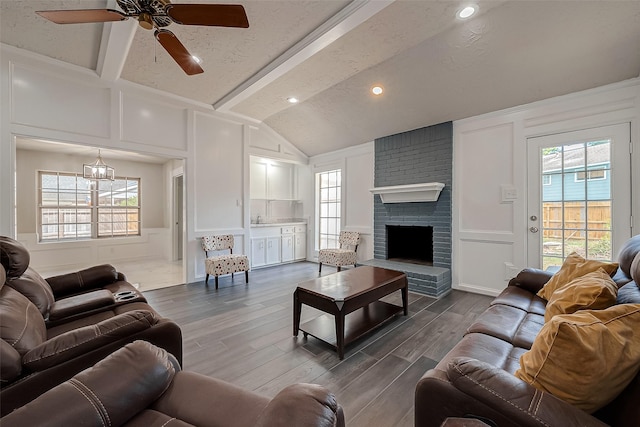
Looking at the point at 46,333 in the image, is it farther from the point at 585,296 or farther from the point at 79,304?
the point at 585,296

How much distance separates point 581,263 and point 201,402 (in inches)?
105

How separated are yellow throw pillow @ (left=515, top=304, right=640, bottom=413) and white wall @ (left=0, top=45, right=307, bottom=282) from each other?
4492 millimetres

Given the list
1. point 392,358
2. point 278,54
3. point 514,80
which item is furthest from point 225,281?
point 514,80

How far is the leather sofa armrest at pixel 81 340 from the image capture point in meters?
1.14

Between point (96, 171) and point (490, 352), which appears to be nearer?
point (490, 352)

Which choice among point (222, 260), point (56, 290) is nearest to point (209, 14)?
point (56, 290)

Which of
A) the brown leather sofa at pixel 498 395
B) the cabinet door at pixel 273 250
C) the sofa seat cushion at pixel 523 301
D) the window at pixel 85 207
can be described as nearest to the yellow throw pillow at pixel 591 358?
the brown leather sofa at pixel 498 395

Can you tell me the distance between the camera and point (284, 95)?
13.3 ft

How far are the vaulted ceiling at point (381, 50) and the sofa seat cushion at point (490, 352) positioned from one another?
263 cm

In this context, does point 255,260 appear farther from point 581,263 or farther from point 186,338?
point 581,263

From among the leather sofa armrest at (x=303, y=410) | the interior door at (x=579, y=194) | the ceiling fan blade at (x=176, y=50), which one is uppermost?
the ceiling fan blade at (x=176, y=50)

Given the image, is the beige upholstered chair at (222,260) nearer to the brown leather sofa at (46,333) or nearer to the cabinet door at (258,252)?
the cabinet door at (258,252)

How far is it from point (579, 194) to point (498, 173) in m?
0.86

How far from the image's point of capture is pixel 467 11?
A: 2.40 meters
